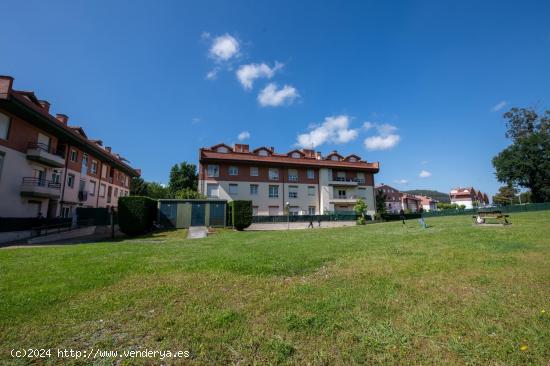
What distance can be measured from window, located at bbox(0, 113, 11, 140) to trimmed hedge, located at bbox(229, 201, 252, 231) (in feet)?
58.3

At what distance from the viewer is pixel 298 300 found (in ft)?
14.8

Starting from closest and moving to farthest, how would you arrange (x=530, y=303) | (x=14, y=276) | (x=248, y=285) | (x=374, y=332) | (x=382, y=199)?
(x=374, y=332) → (x=530, y=303) → (x=248, y=285) → (x=14, y=276) → (x=382, y=199)

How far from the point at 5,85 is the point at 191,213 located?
1639 centimetres

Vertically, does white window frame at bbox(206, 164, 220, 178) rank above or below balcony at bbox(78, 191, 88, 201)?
above

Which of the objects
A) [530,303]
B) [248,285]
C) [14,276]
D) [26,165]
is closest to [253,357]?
[248,285]

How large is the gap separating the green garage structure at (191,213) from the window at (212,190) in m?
8.19

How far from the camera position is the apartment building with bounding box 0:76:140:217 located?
18.6 m

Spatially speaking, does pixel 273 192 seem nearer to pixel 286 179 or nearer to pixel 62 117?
pixel 286 179

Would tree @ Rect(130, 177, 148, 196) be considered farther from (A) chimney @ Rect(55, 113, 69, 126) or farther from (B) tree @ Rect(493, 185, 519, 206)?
(B) tree @ Rect(493, 185, 519, 206)

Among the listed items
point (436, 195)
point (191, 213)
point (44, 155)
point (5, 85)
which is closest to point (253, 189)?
point (191, 213)

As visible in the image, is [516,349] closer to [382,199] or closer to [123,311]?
[123,311]

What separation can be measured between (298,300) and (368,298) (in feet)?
4.03

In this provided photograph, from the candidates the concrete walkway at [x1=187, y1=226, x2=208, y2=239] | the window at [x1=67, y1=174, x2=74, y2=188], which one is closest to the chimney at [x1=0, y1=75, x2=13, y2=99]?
the window at [x1=67, y1=174, x2=74, y2=188]

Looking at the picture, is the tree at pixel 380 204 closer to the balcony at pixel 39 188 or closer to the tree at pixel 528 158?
the tree at pixel 528 158
